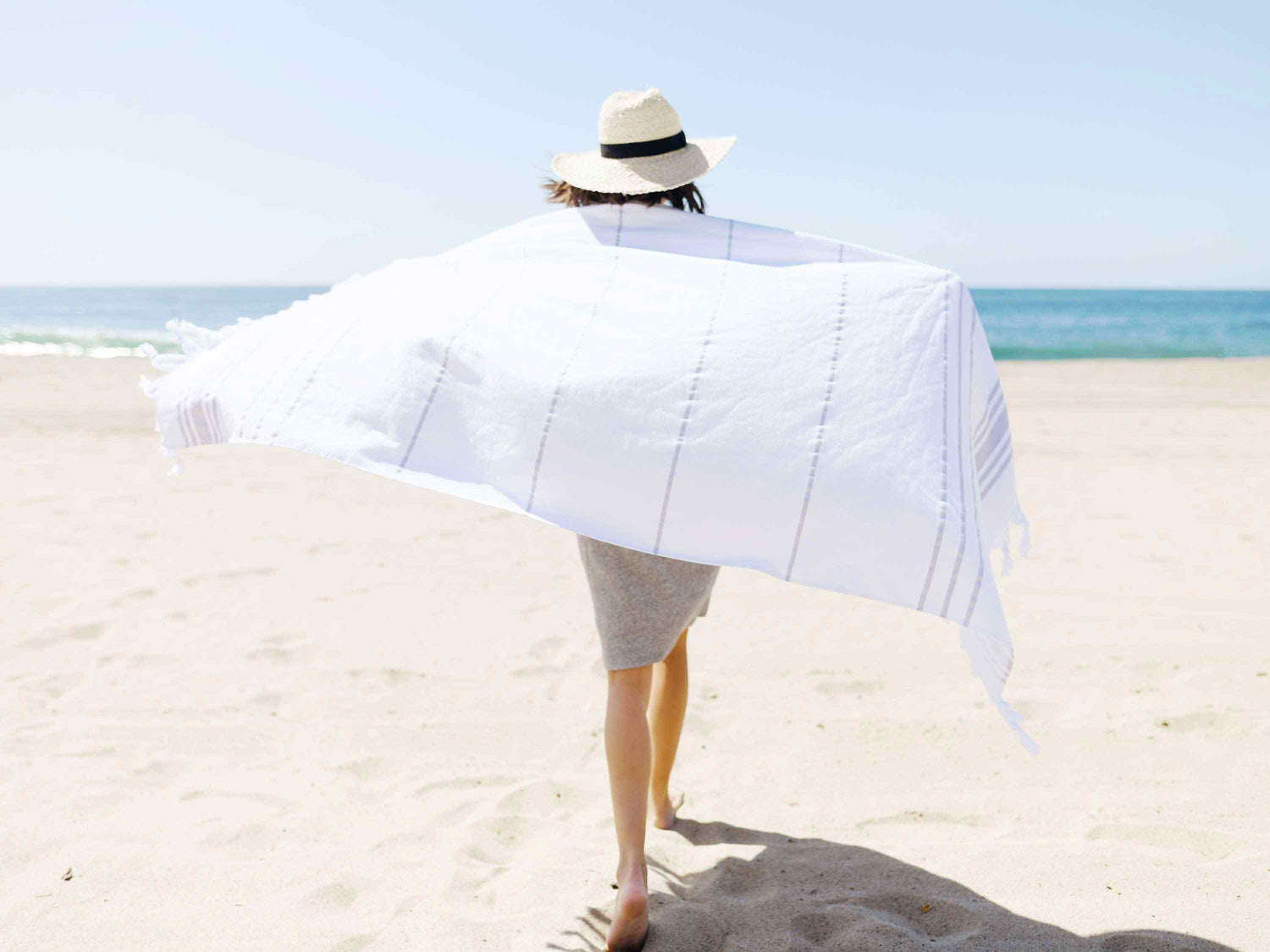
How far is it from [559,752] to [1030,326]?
41493 mm

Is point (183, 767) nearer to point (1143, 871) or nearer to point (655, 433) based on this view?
point (655, 433)

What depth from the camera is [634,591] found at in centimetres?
219

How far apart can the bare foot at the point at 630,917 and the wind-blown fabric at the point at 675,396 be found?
81 centimetres

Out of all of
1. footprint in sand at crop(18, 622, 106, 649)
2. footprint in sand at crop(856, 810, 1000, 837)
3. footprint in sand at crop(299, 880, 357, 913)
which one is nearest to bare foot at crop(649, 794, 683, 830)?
footprint in sand at crop(856, 810, 1000, 837)

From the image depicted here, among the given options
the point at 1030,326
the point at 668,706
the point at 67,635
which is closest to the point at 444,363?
the point at 668,706

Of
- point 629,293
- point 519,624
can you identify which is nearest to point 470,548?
point 519,624

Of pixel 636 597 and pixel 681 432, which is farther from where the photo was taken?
pixel 636 597

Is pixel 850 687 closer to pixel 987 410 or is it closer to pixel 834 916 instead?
pixel 834 916

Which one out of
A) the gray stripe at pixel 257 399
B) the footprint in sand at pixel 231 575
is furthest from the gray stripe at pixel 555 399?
the footprint in sand at pixel 231 575

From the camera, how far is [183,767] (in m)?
3.05

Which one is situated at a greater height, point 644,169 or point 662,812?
point 644,169

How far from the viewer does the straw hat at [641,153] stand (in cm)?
220

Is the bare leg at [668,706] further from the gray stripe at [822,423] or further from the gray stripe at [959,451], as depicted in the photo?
the gray stripe at [959,451]

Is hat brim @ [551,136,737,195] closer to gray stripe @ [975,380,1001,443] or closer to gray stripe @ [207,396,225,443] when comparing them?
gray stripe @ [975,380,1001,443]
